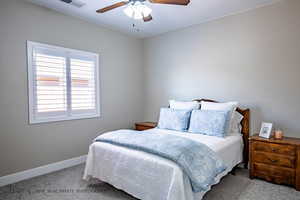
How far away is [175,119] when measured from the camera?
3.29 metres

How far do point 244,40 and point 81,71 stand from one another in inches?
117

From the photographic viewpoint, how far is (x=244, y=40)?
3.17 meters

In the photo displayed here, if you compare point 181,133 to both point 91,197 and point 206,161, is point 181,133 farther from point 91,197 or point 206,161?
point 91,197

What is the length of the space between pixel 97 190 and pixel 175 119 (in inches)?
65.5

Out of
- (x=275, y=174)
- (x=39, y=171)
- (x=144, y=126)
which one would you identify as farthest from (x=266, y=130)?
(x=39, y=171)

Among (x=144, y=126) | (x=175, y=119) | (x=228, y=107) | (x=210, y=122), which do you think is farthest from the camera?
(x=144, y=126)

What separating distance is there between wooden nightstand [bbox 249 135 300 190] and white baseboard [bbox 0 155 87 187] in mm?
2970

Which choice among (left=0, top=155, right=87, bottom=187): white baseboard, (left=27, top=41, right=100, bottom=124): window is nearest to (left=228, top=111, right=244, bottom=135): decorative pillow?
(left=27, top=41, right=100, bottom=124): window

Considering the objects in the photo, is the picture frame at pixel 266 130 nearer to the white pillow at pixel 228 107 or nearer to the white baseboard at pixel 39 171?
the white pillow at pixel 228 107

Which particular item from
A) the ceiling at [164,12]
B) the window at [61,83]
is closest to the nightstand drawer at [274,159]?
the ceiling at [164,12]

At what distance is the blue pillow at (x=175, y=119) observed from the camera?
322 centimetres

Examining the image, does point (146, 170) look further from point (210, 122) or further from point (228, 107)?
point (228, 107)

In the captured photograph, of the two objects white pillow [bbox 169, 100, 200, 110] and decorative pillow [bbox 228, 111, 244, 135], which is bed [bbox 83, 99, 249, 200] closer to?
decorative pillow [bbox 228, 111, 244, 135]

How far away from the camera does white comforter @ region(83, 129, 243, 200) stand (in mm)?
1763
